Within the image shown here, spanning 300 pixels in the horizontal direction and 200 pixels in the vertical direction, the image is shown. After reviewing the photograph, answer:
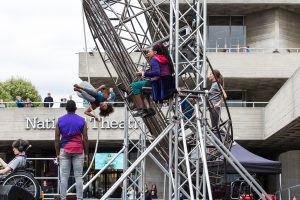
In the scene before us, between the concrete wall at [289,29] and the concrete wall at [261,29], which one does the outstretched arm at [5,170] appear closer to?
the concrete wall at [261,29]

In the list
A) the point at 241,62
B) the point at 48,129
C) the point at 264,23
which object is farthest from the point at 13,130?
the point at 264,23

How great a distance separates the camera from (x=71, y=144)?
11023 millimetres

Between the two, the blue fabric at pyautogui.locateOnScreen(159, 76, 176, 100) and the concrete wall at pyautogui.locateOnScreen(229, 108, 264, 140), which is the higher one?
the concrete wall at pyautogui.locateOnScreen(229, 108, 264, 140)

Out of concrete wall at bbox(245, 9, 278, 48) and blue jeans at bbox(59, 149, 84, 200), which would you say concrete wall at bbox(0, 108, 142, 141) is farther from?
blue jeans at bbox(59, 149, 84, 200)

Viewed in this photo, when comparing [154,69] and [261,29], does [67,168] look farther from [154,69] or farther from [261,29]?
[261,29]

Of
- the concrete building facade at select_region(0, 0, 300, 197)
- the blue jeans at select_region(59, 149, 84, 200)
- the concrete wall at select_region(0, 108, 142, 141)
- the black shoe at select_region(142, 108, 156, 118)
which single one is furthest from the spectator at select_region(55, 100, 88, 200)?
the concrete wall at select_region(0, 108, 142, 141)

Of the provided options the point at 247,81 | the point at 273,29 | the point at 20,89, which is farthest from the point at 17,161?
the point at 20,89

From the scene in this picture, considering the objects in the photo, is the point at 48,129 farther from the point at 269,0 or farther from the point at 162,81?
the point at 162,81

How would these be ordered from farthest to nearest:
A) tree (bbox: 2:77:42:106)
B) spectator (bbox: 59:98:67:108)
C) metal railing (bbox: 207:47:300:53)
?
tree (bbox: 2:77:42:106)
metal railing (bbox: 207:47:300:53)
spectator (bbox: 59:98:67:108)

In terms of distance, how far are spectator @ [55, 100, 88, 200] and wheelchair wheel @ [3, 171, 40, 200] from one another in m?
Result: 0.44

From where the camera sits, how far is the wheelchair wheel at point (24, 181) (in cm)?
1113

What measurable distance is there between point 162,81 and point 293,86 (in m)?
13.6

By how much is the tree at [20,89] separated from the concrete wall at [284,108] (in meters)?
46.7

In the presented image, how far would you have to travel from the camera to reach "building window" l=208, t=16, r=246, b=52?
40.1 meters
